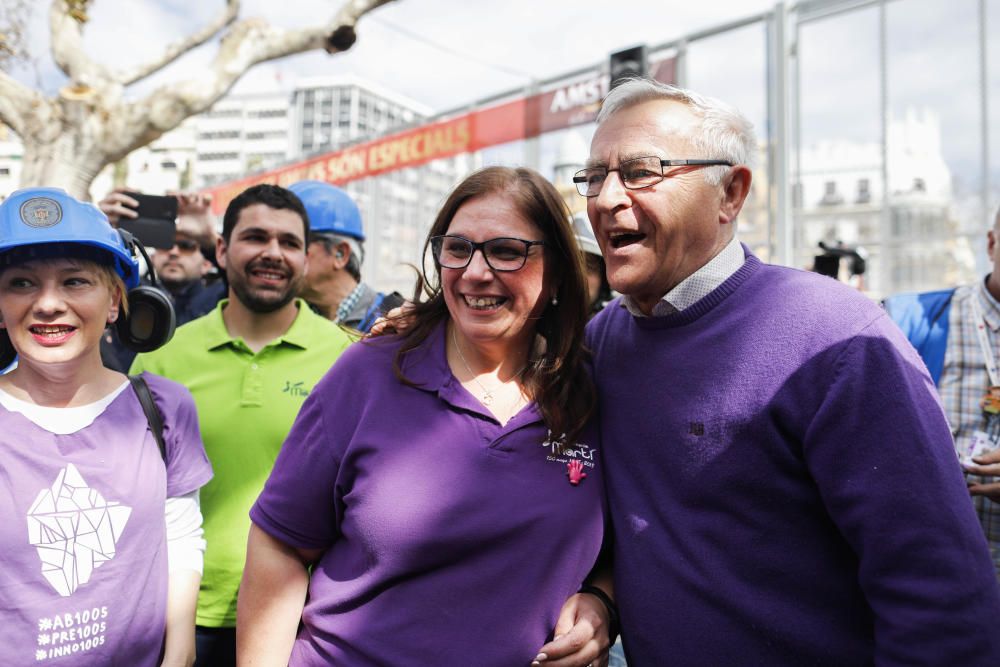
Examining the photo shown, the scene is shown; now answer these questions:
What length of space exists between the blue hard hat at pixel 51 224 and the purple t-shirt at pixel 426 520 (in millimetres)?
655

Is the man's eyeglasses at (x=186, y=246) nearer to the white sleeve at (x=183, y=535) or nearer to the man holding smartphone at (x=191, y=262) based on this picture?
the man holding smartphone at (x=191, y=262)

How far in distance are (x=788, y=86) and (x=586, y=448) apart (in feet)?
19.5

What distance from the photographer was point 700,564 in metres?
1.62

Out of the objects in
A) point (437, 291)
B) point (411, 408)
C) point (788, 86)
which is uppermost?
point (788, 86)

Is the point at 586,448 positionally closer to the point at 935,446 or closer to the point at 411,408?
the point at 411,408

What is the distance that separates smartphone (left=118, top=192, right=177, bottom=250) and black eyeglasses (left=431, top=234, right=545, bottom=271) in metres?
1.38

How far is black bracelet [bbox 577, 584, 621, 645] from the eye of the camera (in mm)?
1755

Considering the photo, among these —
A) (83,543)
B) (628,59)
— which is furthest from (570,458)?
(628,59)

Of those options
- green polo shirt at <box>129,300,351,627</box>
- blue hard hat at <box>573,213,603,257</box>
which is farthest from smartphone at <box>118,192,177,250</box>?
blue hard hat at <box>573,213,603,257</box>

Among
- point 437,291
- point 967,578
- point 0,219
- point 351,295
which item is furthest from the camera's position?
point 351,295

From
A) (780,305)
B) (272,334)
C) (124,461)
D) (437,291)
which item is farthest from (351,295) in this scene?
(780,305)

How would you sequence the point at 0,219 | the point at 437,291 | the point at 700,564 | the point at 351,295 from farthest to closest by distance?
1. the point at 351,295
2. the point at 437,291
3. the point at 0,219
4. the point at 700,564

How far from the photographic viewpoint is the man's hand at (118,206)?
2850 millimetres

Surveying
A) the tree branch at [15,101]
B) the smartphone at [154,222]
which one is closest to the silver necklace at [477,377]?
the smartphone at [154,222]
